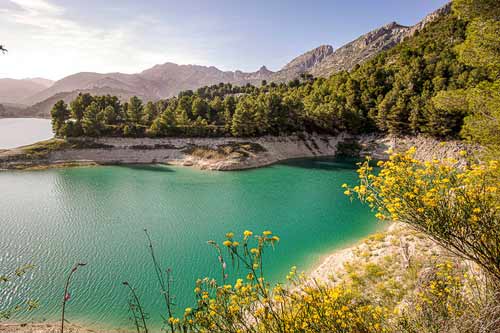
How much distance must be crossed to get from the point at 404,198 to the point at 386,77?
89500 millimetres

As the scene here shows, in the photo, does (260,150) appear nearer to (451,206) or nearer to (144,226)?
(144,226)

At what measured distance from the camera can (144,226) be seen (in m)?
26.5

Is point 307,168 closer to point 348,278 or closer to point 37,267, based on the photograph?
point 348,278

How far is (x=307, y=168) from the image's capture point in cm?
5400

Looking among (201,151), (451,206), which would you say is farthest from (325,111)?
(451,206)

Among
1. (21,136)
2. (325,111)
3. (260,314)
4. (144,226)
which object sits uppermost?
(325,111)

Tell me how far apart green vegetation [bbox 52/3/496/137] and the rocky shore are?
2.59 meters

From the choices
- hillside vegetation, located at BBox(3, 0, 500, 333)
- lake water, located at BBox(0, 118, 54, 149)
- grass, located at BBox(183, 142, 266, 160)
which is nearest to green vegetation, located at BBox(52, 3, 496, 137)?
grass, located at BBox(183, 142, 266, 160)

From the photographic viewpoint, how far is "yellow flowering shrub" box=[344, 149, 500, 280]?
243 inches

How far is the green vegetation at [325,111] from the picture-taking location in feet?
206

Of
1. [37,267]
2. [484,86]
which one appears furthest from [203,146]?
[484,86]

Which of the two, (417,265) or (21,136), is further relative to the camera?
(21,136)

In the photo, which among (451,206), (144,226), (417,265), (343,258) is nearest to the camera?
(451,206)

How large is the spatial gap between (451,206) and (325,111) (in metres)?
68.3
